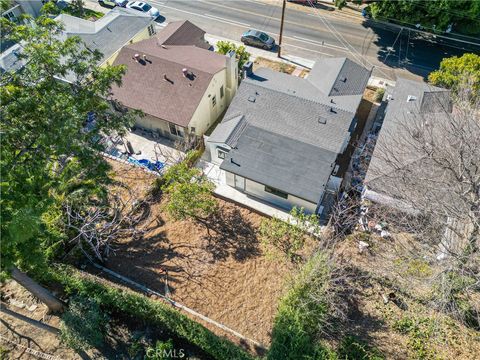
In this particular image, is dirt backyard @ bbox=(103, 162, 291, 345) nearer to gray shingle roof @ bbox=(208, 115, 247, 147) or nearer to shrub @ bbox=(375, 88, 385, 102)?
gray shingle roof @ bbox=(208, 115, 247, 147)

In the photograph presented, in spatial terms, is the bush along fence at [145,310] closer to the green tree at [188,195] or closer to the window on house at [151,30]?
the green tree at [188,195]

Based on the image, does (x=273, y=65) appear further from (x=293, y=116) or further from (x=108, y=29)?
(x=108, y=29)

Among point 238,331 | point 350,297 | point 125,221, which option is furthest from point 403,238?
point 125,221

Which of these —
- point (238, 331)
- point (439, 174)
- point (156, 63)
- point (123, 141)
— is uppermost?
point (156, 63)

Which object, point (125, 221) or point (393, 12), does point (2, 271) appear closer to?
point (125, 221)

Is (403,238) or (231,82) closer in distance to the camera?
(403,238)

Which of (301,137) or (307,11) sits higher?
(307,11)

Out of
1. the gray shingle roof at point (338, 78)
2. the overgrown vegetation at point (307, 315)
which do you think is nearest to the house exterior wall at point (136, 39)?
the gray shingle roof at point (338, 78)

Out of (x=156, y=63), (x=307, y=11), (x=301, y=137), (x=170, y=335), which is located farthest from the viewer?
(x=307, y=11)
